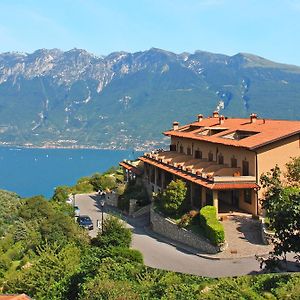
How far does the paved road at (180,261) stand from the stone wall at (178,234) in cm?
69

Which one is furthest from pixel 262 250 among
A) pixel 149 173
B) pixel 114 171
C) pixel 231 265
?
pixel 114 171

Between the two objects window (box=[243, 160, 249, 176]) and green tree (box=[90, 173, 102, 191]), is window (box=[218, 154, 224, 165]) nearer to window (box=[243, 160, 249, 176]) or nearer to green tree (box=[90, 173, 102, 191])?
window (box=[243, 160, 249, 176])

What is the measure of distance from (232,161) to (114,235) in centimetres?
1223

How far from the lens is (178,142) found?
4928cm

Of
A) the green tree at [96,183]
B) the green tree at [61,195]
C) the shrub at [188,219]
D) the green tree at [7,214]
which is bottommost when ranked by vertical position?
the green tree at [96,183]

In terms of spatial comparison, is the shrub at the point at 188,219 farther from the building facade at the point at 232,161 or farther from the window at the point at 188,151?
the window at the point at 188,151

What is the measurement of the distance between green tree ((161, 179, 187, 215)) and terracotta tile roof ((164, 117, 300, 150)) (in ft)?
15.6

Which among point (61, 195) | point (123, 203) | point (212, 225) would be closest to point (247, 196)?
point (212, 225)

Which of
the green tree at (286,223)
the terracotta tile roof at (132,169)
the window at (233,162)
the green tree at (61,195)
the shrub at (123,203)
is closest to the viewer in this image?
the green tree at (286,223)

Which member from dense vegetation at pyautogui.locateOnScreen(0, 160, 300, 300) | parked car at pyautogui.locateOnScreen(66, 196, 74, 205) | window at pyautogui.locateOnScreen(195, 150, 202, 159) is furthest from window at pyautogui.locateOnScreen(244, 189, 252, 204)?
parked car at pyautogui.locateOnScreen(66, 196, 74, 205)

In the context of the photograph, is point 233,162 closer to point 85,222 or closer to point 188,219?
point 188,219

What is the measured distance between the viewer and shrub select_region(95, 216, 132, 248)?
2794 centimetres

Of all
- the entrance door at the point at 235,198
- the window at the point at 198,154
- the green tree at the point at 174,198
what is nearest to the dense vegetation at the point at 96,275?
the green tree at the point at 174,198

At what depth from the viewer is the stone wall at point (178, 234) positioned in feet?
96.0
